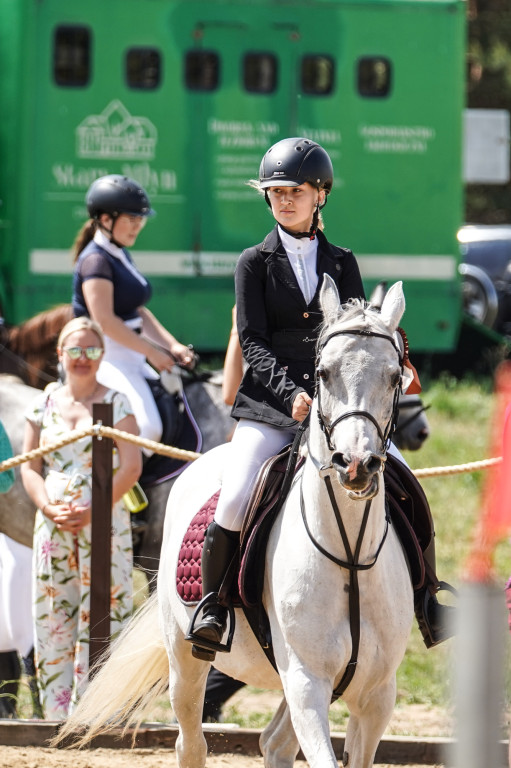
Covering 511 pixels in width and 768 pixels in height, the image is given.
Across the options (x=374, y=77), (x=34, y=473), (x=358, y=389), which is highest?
(x=374, y=77)

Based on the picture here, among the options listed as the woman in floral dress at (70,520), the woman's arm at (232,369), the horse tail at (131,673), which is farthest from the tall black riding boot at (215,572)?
the woman in floral dress at (70,520)

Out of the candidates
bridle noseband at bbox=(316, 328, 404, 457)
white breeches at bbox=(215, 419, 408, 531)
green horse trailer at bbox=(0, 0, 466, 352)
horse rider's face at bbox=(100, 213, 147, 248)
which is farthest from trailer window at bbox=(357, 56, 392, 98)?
bridle noseband at bbox=(316, 328, 404, 457)

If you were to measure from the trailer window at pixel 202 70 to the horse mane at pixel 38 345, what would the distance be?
5.27m

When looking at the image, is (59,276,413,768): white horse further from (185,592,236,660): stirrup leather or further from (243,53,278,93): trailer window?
(243,53,278,93): trailer window

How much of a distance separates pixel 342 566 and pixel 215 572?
23.1 inches

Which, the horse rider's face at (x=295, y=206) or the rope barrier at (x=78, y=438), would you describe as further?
the rope barrier at (x=78, y=438)

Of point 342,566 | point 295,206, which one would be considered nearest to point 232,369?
point 295,206

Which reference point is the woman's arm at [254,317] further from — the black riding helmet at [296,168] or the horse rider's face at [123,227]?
the horse rider's face at [123,227]

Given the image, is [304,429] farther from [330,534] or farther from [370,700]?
[370,700]

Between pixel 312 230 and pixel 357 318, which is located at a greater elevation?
pixel 312 230

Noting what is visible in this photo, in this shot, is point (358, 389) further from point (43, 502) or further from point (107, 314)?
point (107, 314)

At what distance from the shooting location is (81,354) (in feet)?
21.3

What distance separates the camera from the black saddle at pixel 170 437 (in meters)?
7.49

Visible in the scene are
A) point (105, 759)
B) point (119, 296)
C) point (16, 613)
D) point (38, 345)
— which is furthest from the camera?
point (38, 345)
